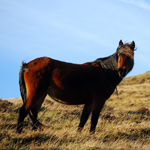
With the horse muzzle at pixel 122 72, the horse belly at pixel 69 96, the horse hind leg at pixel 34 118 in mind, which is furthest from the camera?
the horse hind leg at pixel 34 118

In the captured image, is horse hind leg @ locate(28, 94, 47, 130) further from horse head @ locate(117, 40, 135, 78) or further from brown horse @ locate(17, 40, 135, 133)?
horse head @ locate(117, 40, 135, 78)

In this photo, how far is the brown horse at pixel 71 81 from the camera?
6789mm

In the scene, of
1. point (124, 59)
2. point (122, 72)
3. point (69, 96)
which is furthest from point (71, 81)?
point (124, 59)

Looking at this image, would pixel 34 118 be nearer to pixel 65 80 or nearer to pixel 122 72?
pixel 65 80

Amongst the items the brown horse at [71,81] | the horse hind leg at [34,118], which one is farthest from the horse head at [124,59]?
the horse hind leg at [34,118]

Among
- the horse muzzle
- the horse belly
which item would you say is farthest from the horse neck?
the horse belly

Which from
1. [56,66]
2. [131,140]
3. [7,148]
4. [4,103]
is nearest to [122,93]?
[4,103]

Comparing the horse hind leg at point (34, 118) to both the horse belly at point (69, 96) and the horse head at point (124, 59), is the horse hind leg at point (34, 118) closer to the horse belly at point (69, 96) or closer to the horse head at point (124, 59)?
the horse belly at point (69, 96)

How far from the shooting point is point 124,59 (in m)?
7.29

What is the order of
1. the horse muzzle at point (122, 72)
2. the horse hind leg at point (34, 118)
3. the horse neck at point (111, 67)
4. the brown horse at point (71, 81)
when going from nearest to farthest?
1. the brown horse at point (71, 81)
2. the horse muzzle at point (122, 72)
3. the horse hind leg at point (34, 118)
4. the horse neck at point (111, 67)

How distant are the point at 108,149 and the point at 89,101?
A: 173 cm

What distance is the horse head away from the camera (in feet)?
23.8

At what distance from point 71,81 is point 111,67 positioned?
1.59 meters

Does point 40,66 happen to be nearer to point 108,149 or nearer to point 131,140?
point 108,149
